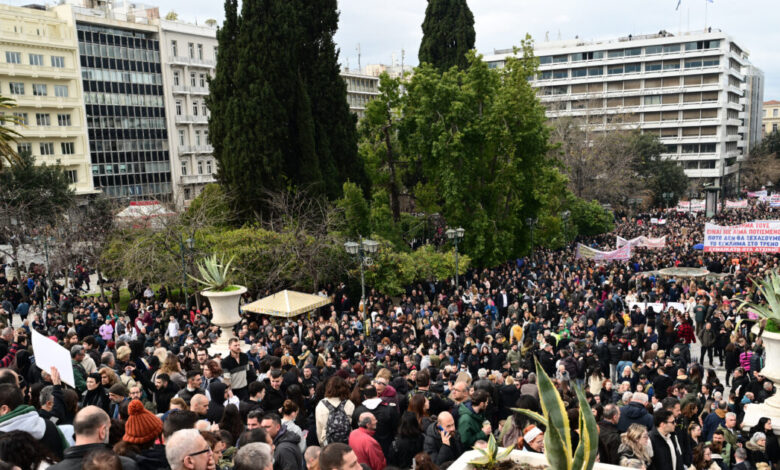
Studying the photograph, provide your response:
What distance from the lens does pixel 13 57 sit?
5119 cm

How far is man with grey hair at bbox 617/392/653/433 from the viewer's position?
7.82 meters

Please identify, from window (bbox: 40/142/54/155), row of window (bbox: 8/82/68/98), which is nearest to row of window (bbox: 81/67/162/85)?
row of window (bbox: 8/82/68/98)

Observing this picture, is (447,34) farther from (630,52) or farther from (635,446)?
(630,52)

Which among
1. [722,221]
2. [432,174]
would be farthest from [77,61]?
[722,221]

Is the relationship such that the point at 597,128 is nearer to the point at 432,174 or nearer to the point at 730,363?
the point at 432,174

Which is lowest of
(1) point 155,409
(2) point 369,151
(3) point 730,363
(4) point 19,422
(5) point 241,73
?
(3) point 730,363

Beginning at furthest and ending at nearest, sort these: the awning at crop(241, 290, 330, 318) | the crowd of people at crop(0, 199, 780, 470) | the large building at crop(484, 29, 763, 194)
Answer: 1. the large building at crop(484, 29, 763, 194)
2. the awning at crop(241, 290, 330, 318)
3. the crowd of people at crop(0, 199, 780, 470)

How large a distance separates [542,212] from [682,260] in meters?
7.27

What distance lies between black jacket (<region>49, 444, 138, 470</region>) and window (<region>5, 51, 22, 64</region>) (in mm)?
55968

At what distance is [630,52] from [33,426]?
90.9 metres

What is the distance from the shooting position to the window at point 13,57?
167ft

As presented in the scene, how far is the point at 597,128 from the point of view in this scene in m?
62.9

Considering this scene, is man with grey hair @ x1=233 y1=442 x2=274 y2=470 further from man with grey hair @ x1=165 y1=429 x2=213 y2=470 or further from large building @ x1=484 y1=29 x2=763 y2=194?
large building @ x1=484 y1=29 x2=763 y2=194

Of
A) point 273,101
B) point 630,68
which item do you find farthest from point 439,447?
point 630,68
